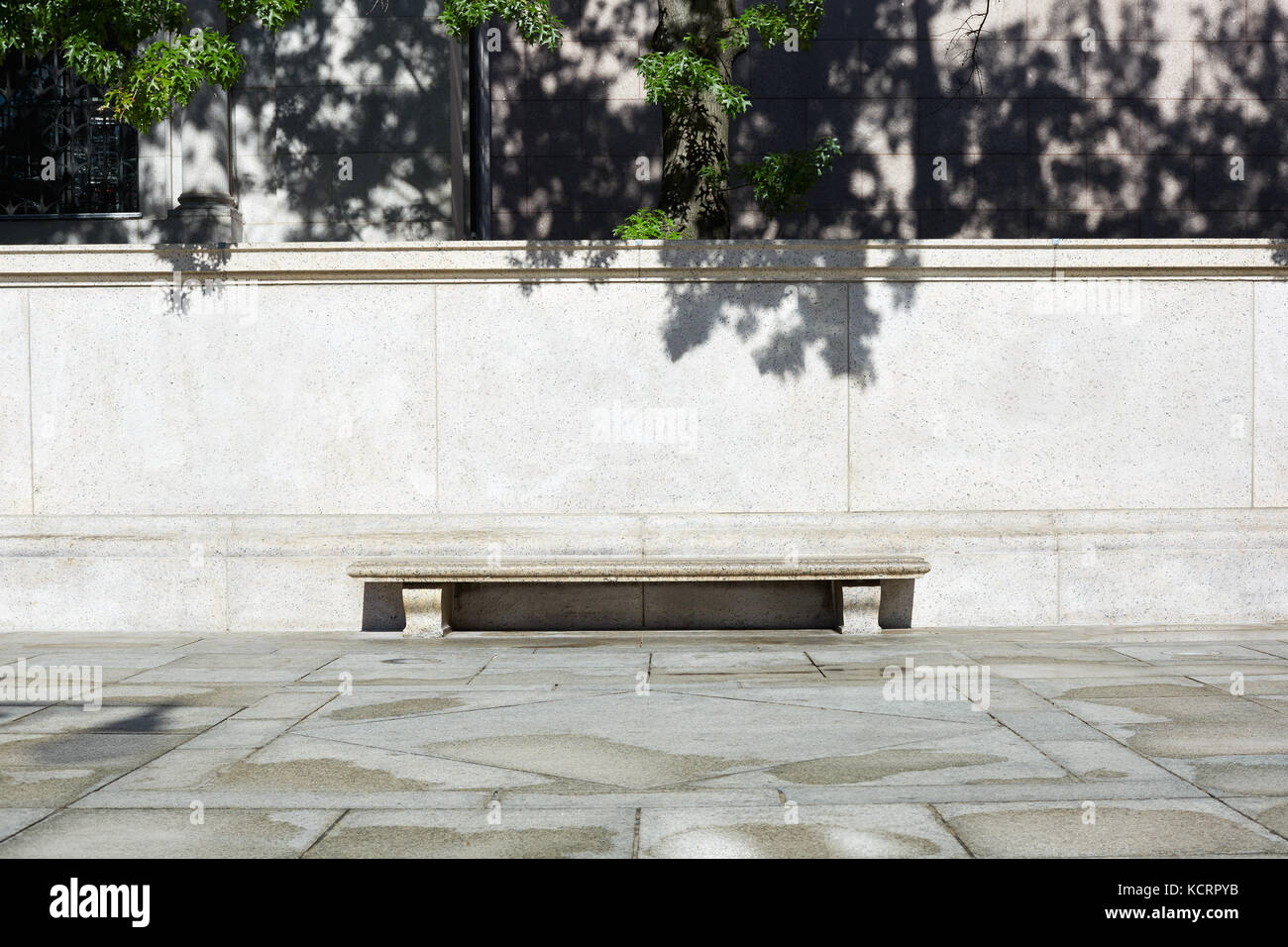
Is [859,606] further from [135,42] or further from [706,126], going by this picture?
[135,42]

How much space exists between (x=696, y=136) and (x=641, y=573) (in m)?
4.25

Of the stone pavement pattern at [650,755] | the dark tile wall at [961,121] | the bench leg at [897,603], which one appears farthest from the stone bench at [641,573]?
the dark tile wall at [961,121]

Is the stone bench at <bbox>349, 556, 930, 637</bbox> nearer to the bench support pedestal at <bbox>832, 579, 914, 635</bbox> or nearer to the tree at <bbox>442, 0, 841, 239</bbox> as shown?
the bench support pedestal at <bbox>832, 579, 914, 635</bbox>

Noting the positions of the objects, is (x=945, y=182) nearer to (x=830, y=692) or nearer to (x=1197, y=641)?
(x=1197, y=641)

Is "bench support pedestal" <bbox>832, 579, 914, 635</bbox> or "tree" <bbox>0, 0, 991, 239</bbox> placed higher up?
"tree" <bbox>0, 0, 991, 239</bbox>

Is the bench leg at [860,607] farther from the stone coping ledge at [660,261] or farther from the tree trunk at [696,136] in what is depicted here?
the tree trunk at [696,136]

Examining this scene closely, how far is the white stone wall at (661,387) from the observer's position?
1034 cm

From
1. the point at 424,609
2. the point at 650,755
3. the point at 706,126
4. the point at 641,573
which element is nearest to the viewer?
the point at 650,755

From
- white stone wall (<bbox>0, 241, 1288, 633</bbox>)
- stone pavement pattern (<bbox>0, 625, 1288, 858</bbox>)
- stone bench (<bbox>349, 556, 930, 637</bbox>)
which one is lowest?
stone pavement pattern (<bbox>0, 625, 1288, 858</bbox>)

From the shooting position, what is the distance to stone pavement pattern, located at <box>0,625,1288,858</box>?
174 inches

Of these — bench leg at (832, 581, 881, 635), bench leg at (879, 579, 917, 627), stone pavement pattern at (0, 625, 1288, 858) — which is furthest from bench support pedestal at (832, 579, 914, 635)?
stone pavement pattern at (0, 625, 1288, 858)

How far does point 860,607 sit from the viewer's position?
992cm

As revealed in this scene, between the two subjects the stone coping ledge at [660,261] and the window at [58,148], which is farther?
the window at [58,148]

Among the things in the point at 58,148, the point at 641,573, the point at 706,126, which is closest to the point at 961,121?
the point at 706,126
